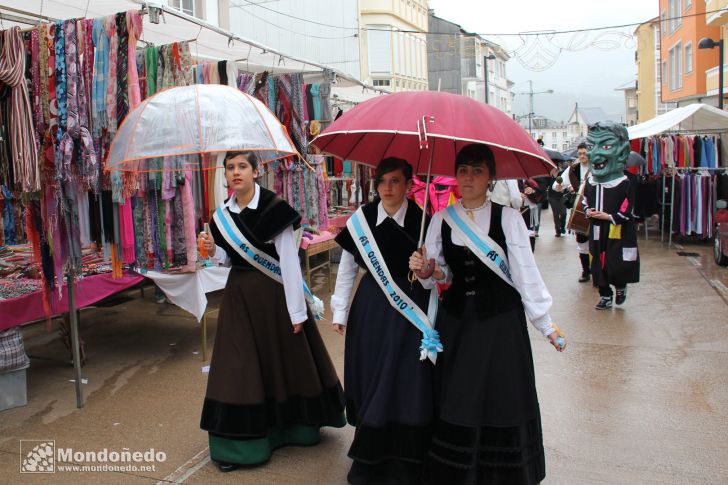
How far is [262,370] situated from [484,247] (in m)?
1.50

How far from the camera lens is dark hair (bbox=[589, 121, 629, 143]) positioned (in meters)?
7.58

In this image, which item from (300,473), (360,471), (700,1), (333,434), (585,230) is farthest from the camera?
(700,1)

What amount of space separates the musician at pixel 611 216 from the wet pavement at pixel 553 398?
415mm

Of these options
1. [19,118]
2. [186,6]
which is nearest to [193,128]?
[19,118]

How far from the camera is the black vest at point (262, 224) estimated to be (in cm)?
383

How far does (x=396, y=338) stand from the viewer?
3.45 meters

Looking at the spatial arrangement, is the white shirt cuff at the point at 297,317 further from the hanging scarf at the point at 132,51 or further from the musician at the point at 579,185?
the musician at the point at 579,185

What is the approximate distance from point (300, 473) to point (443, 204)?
336cm

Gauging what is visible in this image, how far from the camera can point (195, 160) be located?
5.36 m

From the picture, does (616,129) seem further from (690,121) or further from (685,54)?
(685,54)

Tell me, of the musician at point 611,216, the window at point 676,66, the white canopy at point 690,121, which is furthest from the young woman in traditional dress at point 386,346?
the window at point 676,66

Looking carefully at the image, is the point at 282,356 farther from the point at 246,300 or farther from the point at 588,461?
the point at 588,461

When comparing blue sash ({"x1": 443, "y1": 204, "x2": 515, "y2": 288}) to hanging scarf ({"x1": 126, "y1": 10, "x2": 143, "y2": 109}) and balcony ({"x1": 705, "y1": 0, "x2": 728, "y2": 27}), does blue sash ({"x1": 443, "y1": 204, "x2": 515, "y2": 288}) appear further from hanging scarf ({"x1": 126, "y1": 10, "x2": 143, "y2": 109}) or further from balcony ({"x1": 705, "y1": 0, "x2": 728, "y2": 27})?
balcony ({"x1": 705, "y1": 0, "x2": 728, "y2": 27})

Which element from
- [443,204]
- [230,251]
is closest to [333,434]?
[230,251]
